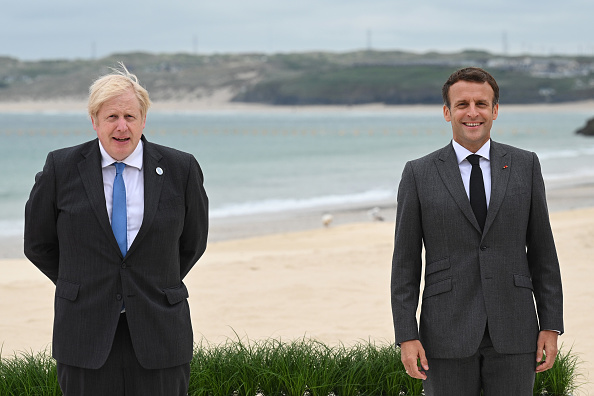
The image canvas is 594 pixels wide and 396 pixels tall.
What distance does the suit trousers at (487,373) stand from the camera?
2799mm

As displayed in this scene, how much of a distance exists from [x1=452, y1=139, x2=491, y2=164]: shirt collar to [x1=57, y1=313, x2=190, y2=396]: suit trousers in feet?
4.23

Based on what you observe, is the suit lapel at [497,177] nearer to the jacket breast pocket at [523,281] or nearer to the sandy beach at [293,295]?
the jacket breast pocket at [523,281]

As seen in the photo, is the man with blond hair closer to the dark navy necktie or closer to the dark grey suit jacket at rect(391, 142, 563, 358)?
the dark grey suit jacket at rect(391, 142, 563, 358)

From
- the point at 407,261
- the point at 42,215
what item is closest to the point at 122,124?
the point at 42,215

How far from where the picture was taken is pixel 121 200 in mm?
2773

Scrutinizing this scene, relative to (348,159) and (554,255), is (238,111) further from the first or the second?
(554,255)

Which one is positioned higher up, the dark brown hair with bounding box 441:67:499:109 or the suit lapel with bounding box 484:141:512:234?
the dark brown hair with bounding box 441:67:499:109

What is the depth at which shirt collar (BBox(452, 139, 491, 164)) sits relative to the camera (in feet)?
9.52

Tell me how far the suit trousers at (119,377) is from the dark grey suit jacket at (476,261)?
0.87 metres

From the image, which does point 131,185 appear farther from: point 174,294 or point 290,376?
point 290,376

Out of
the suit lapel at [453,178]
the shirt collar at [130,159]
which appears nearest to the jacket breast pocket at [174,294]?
the shirt collar at [130,159]

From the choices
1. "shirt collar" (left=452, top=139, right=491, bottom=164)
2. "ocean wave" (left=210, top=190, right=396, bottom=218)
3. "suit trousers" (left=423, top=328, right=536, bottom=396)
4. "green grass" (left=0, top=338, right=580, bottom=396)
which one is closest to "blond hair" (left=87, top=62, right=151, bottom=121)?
"shirt collar" (left=452, top=139, right=491, bottom=164)

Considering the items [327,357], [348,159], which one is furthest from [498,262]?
[348,159]

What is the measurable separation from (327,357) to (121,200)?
2066 millimetres
